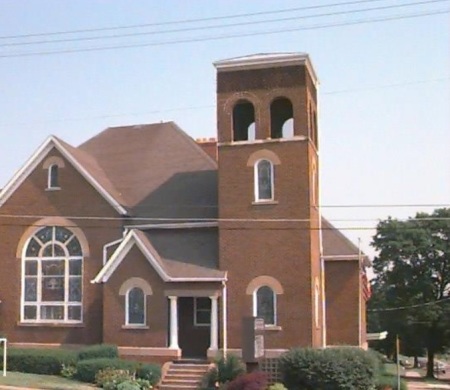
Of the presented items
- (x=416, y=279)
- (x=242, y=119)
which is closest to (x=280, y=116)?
(x=242, y=119)

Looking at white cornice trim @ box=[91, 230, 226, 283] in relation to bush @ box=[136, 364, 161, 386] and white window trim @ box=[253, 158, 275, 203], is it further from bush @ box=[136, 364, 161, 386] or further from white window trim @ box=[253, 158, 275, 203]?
bush @ box=[136, 364, 161, 386]

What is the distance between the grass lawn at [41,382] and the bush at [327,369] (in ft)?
21.5

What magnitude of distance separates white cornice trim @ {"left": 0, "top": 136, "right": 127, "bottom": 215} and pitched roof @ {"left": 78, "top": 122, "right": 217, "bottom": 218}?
1.13m

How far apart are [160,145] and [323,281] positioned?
9.79 meters

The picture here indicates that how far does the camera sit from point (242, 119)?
34906 millimetres

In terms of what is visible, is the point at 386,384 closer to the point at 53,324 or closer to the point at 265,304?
the point at 265,304

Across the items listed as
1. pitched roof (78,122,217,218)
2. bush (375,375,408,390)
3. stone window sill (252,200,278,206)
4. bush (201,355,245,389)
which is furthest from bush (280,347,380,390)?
pitched roof (78,122,217,218)

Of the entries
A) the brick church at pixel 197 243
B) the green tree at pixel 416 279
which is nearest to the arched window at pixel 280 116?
the brick church at pixel 197 243

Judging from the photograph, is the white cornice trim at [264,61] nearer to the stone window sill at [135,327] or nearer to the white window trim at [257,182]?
the white window trim at [257,182]

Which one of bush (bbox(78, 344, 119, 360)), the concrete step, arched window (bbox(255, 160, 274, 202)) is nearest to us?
the concrete step

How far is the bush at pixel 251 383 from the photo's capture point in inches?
979

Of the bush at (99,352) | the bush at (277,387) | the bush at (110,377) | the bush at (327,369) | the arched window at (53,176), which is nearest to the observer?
the bush at (277,387)

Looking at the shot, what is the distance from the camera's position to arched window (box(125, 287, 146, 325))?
1287 inches

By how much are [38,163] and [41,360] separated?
853 cm
